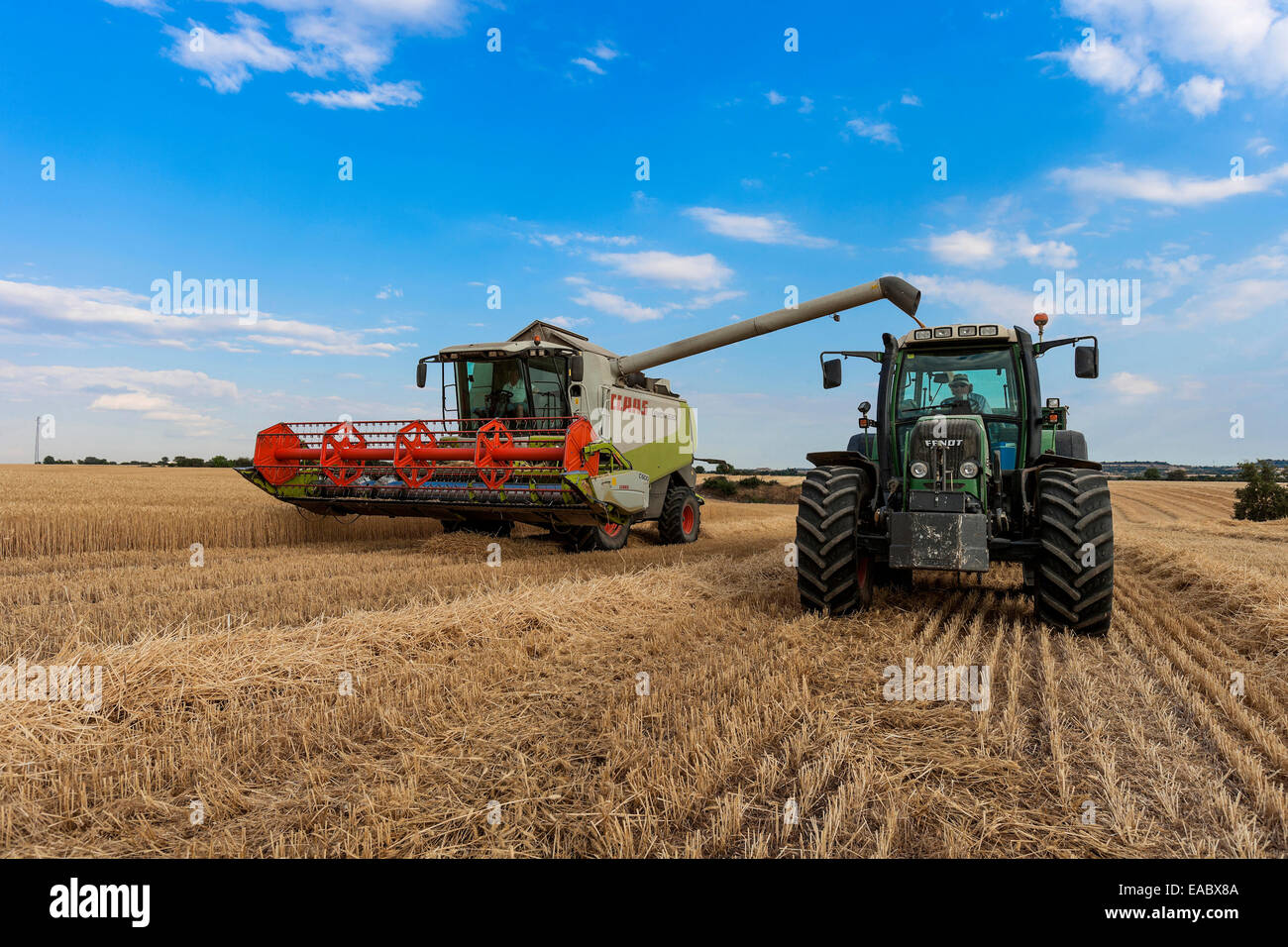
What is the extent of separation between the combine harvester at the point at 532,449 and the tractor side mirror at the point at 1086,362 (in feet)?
15.6

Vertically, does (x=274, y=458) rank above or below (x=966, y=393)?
below

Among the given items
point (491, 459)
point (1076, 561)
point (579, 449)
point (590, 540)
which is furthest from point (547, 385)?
point (1076, 561)

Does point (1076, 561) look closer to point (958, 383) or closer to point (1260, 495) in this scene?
point (958, 383)

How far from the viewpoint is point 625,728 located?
10.1ft

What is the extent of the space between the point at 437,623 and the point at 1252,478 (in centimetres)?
2522

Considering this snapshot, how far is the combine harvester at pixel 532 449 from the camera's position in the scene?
8146 millimetres

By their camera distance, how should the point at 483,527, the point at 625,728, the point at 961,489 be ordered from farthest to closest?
the point at 483,527, the point at 961,489, the point at 625,728

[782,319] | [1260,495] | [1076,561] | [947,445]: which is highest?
[782,319]

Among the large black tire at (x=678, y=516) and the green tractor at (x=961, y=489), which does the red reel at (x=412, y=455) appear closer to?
the large black tire at (x=678, y=516)

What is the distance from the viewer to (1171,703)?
11.7 ft

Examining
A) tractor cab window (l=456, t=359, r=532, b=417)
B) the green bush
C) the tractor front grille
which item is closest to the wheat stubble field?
the tractor front grille

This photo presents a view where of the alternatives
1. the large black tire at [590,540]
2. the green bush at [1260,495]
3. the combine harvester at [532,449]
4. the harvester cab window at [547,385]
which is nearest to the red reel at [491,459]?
the combine harvester at [532,449]

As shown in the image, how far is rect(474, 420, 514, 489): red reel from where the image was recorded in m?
8.16

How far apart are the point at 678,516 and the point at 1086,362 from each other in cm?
672
